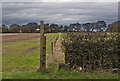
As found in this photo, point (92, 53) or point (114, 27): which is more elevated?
point (114, 27)

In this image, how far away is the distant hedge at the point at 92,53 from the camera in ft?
Result: 27.1

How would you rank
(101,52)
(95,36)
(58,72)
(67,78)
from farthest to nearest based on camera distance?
(95,36) < (101,52) < (58,72) < (67,78)

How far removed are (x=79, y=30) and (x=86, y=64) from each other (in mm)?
2380

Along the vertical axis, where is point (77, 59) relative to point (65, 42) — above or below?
below

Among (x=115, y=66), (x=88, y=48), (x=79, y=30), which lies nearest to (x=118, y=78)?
(x=115, y=66)

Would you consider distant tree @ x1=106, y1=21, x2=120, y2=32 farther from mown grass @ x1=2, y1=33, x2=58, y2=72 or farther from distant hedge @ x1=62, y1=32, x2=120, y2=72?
mown grass @ x1=2, y1=33, x2=58, y2=72

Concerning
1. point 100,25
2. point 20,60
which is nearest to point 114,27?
point 100,25

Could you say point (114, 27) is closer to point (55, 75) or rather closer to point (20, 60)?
point (55, 75)

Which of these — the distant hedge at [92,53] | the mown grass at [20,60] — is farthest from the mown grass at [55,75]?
the mown grass at [20,60]

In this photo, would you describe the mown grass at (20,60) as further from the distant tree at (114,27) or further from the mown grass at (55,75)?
the distant tree at (114,27)

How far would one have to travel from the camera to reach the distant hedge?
8.25 metres

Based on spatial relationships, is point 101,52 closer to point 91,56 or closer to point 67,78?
point 91,56

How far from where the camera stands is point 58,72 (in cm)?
743

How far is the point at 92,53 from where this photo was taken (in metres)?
8.25
